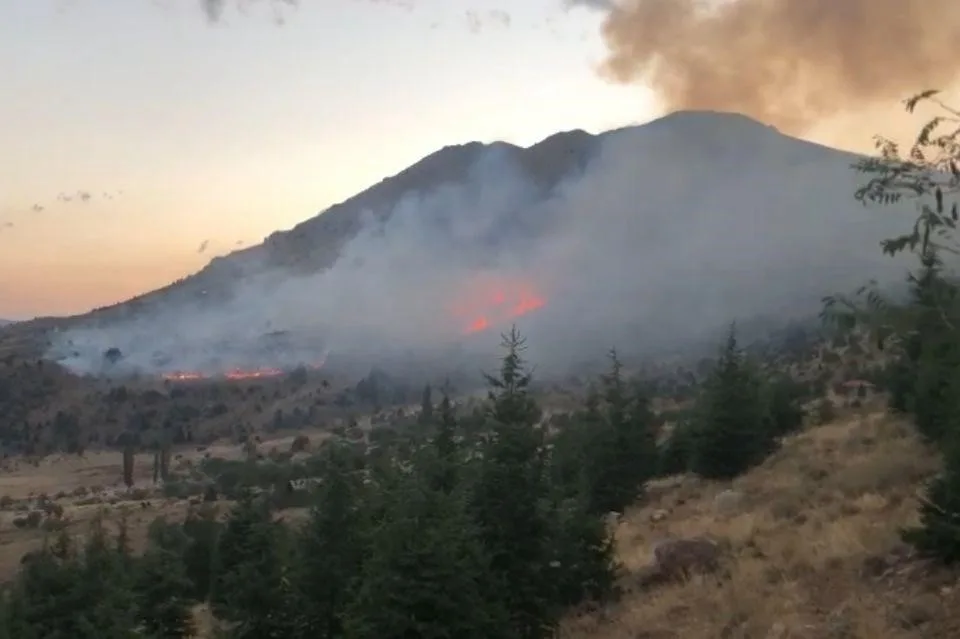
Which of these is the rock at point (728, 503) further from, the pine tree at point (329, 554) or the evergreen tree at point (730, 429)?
the pine tree at point (329, 554)

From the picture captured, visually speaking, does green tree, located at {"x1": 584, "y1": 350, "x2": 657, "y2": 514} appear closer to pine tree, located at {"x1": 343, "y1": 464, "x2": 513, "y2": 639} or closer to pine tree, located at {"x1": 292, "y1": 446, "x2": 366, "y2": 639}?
pine tree, located at {"x1": 292, "y1": 446, "x2": 366, "y2": 639}

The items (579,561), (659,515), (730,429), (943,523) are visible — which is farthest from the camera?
(730,429)

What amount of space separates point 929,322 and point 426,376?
157926mm

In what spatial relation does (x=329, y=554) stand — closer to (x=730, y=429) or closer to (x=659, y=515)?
(x=659, y=515)

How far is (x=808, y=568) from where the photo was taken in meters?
13.5

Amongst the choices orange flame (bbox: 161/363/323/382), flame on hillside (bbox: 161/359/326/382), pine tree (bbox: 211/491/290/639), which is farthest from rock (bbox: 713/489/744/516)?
orange flame (bbox: 161/363/323/382)

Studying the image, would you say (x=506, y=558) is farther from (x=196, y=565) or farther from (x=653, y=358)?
(x=653, y=358)

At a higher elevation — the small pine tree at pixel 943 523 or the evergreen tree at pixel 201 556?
the small pine tree at pixel 943 523

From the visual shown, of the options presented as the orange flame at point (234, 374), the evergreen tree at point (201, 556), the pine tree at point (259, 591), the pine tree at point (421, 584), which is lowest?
the evergreen tree at point (201, 556)

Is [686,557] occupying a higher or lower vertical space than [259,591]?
higher

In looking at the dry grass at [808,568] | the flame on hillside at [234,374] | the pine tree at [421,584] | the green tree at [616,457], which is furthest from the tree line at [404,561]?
the flame on hillside at [234,374]

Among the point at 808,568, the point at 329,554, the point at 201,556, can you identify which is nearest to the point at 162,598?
the point at 329,554

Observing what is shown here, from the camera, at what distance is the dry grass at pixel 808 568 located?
10.7 metres

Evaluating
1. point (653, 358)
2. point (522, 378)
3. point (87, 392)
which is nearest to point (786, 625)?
point (522, 378)
